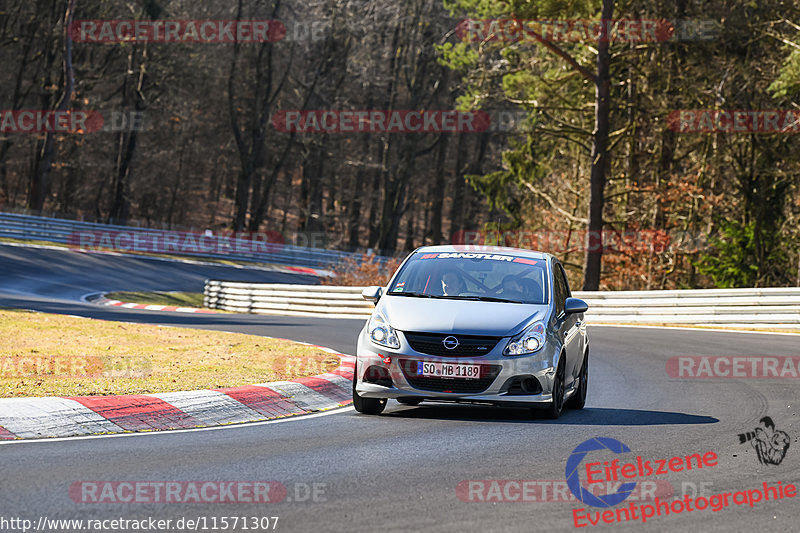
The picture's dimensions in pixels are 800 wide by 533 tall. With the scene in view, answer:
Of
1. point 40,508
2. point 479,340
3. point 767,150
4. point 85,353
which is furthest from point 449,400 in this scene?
point 767,150

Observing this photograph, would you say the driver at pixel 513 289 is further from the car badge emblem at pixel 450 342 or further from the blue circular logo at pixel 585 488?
the blue circular logo at pixel 585 488

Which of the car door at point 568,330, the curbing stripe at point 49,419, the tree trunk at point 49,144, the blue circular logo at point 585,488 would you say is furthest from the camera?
the tree trunk at point 49,144

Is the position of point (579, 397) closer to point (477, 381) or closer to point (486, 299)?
point (486, 299)

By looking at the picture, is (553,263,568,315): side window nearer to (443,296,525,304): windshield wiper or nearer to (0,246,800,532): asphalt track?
(443,296,525,304): windshield wiper

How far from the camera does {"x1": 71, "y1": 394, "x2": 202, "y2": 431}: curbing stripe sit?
8.91m

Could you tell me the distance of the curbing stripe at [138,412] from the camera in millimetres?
8906

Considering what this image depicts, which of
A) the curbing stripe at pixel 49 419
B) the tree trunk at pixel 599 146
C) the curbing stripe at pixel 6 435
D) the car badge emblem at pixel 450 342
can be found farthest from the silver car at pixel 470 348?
the tree trunk at pixel 599 146

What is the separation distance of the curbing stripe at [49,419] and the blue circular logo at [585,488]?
3.63 meters

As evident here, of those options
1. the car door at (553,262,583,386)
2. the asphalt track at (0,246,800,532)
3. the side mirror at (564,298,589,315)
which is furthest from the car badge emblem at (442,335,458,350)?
the side mirror at (564,298,589,315)

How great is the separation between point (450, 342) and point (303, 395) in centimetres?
224

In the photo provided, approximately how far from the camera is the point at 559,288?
37.1ft

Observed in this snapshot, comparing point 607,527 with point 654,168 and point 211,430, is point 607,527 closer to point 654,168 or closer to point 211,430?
point 211,430

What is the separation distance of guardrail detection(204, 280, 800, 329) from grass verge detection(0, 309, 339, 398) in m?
10.2

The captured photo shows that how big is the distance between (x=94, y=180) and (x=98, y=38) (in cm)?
2345
